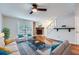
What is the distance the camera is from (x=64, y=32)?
2357 millimetres

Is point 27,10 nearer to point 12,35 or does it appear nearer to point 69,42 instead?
point 12,35

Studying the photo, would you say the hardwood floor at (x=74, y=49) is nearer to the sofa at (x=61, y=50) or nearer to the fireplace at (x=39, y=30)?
the sofa at (x=61, y=50)

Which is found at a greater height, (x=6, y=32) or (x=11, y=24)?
(x=11, y=24)

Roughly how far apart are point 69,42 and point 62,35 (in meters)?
0.16

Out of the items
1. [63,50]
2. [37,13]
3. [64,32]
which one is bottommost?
[63,50]

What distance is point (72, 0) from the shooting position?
92.1 inches

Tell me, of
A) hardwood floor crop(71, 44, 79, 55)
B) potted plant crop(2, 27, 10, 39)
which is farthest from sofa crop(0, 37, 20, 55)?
hardwood floor crop(71, 44, 79, 55)

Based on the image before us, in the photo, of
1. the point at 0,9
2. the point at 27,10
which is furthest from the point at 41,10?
the point at 0,9

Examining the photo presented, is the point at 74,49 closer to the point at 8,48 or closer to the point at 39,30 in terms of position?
the point at 39,30

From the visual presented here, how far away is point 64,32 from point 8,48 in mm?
975

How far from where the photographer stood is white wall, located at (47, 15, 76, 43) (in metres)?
2.34

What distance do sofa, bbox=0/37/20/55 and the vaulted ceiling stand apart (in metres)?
0.47

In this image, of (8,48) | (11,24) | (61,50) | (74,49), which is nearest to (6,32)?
(11,24)

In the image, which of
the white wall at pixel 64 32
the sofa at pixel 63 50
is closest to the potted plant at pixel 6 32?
the white wall at pixel 64 32
